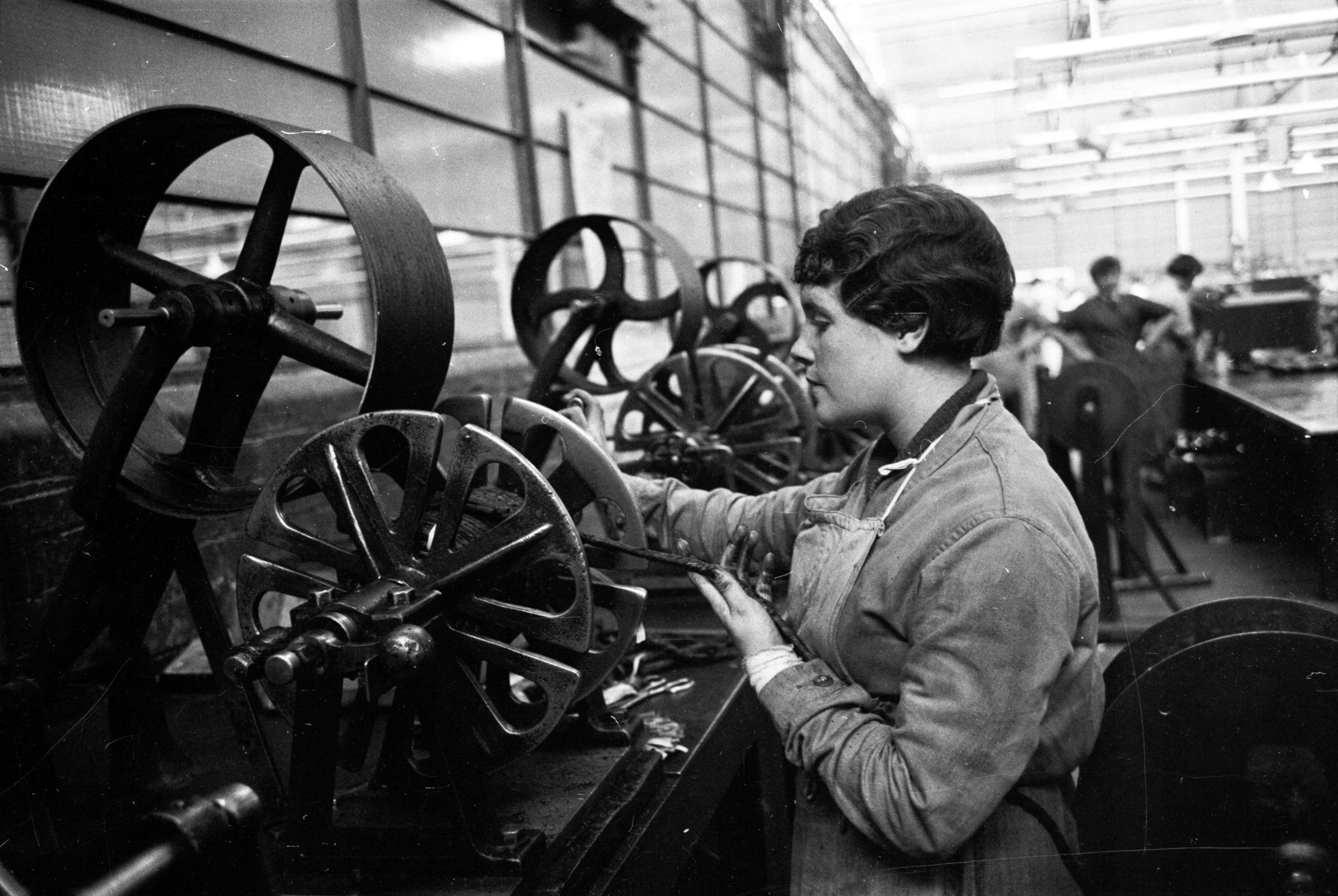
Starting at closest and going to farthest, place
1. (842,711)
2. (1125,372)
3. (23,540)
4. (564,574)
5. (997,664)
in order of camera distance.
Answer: (997,664) → (842,711) → (564,574) → (23,540) → (1125,372)

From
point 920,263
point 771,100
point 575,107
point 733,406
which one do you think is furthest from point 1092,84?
point 575,107

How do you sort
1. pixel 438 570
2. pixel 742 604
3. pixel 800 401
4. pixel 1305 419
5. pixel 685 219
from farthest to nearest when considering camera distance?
1. pixel 685 219
2. pixel 800 401
3. pixel 1305 419
4. pixel 438 570
5. pixel 742 604

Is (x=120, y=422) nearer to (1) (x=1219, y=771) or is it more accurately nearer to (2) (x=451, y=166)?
(1) (x=1219, y=771)

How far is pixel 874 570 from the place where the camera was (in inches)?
50.1

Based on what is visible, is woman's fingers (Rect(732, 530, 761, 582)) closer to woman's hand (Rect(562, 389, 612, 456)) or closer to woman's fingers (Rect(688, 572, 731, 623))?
woman's fingers (Rect(688, 572, 731, 623))

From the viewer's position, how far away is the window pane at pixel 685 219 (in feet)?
17.9

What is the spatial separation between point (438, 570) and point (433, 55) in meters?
2.62

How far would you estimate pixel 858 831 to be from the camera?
1.31 meters

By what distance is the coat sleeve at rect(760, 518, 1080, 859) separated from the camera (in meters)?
1.14

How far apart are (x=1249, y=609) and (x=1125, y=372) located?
8.88 ft

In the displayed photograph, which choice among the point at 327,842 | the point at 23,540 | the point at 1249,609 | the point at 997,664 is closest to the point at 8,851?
the point at 327,842

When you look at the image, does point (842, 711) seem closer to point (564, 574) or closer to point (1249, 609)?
point (564, 574)

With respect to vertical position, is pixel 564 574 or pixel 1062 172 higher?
pixel 1062 172

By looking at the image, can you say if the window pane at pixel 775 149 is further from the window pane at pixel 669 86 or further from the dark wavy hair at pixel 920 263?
the dark wavy hair at pixel 920 263
